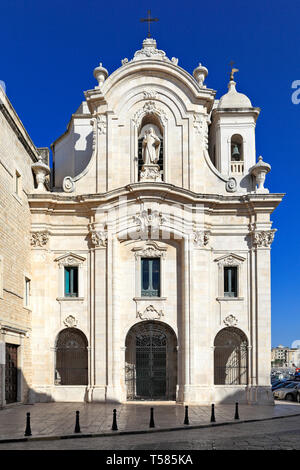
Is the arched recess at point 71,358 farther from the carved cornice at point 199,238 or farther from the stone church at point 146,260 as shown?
the carved cornice at point 199,238

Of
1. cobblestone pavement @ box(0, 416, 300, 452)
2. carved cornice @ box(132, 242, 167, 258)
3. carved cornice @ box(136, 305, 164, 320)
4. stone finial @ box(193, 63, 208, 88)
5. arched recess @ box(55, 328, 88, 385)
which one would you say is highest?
stone finial @ box(193, 63, 208, 88)

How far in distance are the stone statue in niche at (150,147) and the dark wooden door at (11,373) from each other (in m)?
11.3

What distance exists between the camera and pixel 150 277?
31.3 m

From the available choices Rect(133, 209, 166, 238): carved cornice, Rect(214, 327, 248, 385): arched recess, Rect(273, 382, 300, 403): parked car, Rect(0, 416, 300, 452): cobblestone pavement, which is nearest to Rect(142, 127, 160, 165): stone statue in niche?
Rect(133, 209, 166, 238): carved cornice

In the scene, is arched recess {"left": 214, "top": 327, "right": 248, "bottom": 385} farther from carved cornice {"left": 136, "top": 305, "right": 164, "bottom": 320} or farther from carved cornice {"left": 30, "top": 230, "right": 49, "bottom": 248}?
carved cornice {"left": 30, "top": 230, "right": 49, "bottom": 248}

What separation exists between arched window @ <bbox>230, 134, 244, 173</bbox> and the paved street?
1318cm

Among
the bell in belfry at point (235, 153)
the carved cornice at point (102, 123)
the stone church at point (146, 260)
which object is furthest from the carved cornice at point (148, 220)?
the bell in belfry at point (235, 153)

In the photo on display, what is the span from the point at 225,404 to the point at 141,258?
8217mm

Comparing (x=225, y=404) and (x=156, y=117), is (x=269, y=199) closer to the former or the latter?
(x=156, y=117)

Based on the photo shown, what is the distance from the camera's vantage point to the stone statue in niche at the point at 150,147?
31625mm

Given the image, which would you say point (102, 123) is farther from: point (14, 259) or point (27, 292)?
point (27, 292)

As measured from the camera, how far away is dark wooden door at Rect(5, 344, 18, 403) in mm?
27016

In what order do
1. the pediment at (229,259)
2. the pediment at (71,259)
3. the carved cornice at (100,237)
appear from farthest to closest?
1. the pediment at (229,259)
2. the pediment at (71,259)
3. the carved cornice at (100,237)
